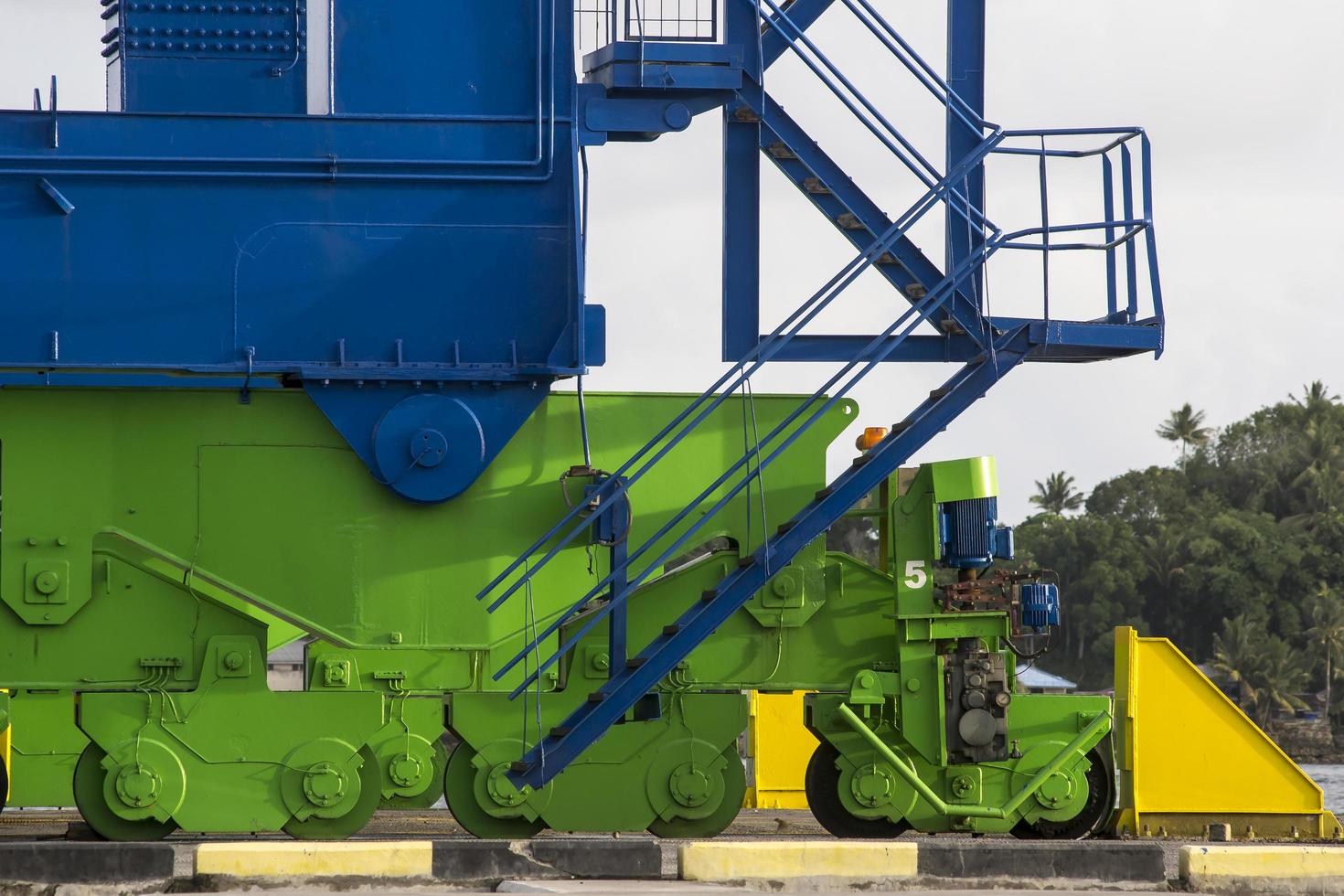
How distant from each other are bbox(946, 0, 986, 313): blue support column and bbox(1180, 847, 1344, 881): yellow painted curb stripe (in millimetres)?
4465

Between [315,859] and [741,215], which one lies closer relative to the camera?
[315,859]

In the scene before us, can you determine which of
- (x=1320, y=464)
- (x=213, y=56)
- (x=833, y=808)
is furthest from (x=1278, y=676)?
(x=213, y=56)

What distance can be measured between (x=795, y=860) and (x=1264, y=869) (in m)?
2.49

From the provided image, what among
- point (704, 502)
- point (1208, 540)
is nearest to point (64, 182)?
point (704, 502)

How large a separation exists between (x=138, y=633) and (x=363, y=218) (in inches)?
119

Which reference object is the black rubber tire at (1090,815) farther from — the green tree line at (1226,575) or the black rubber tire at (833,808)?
the green tree line at (1226,575)

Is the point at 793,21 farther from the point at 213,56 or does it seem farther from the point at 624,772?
the point at 624,772

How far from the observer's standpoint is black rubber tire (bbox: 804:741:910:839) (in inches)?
495

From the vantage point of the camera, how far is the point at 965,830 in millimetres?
12641

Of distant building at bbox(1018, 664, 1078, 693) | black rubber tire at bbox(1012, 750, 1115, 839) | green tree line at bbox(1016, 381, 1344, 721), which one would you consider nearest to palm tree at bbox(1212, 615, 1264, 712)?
green tree line at bbox(1016, 381, 1344, 721)

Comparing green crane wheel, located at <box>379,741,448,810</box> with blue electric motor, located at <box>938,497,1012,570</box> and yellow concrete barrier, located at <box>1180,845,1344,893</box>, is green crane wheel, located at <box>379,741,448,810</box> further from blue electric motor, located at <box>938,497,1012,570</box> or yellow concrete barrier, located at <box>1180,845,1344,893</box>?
yellow concrete barrier, located at <box>1180,845,1344,893</box>

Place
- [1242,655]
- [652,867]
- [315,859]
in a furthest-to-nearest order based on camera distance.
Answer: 1. [1242,655]
2. [652,867]
3. [315,859]

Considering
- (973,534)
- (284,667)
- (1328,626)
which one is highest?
(973,534)

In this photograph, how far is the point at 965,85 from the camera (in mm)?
13195
